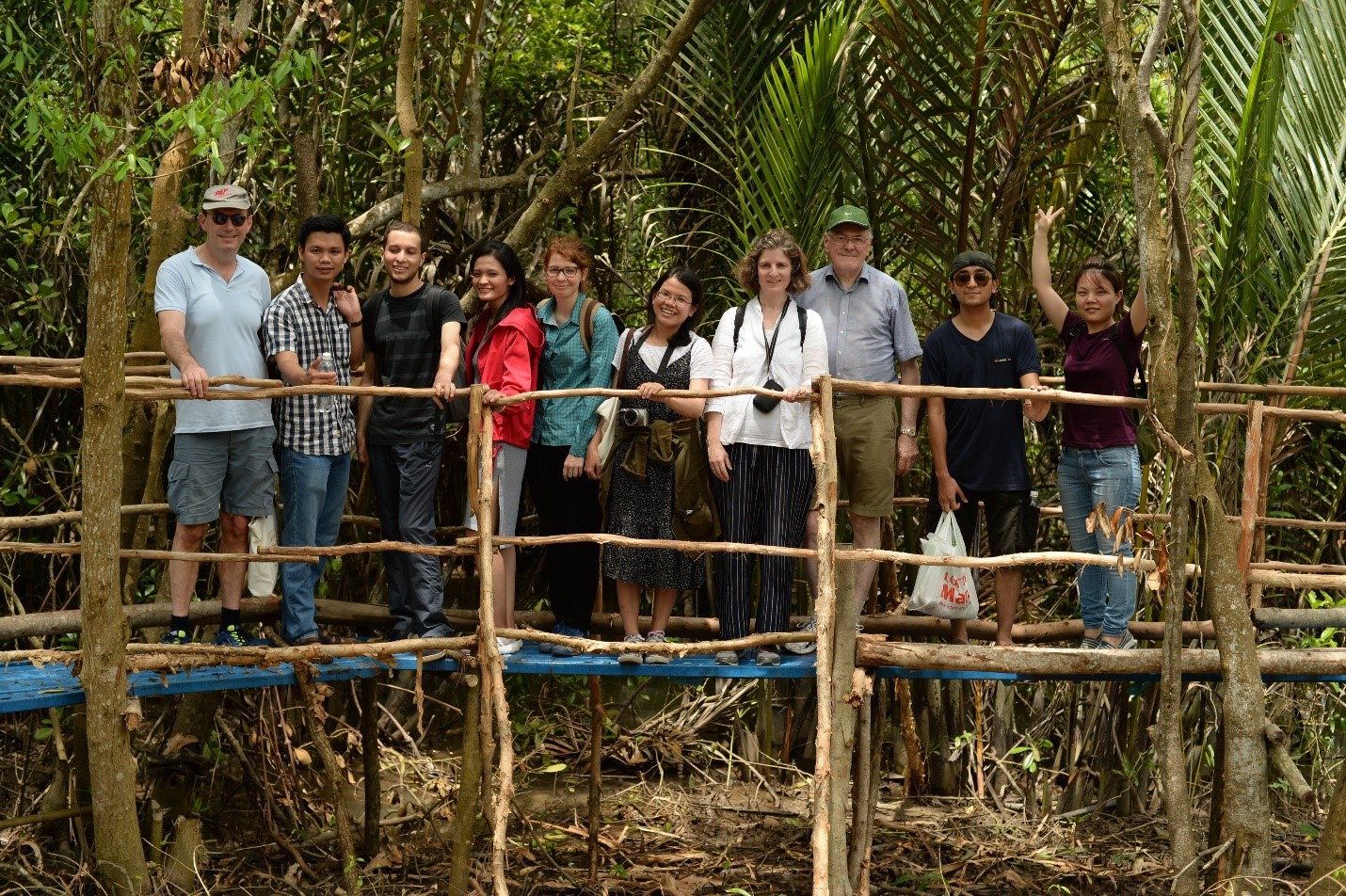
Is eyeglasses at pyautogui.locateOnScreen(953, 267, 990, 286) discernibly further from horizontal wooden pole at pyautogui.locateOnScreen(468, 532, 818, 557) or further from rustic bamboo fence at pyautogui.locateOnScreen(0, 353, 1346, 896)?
horizontal wooden pole at pyautogui.locateOnScreen(468, 532, 818, 557)

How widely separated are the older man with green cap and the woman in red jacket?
103 cm

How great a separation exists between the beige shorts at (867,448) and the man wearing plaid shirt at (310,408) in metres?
1.79

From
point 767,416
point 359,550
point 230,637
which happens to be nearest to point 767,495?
point 767,416

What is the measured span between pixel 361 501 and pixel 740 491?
2.40 m

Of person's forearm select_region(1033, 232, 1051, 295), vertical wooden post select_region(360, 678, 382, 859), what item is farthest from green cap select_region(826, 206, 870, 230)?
vertical wooden post select_region(360, 678, 382, 859)

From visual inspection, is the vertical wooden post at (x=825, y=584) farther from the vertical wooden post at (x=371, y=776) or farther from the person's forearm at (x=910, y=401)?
the vertical wooden post at (x=371, y=776)

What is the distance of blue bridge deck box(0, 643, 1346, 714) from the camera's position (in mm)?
5012

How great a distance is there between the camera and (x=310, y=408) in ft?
17.3

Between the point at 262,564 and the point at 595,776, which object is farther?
the point at 595,776

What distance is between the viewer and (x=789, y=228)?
20.5ft

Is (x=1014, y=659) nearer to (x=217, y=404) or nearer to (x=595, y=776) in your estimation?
(x=595, y=776)

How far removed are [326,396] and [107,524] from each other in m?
0.94

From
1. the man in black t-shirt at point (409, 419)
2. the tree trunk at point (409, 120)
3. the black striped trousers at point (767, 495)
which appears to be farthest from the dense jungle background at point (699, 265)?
the black striped trousers at point (767, 495)

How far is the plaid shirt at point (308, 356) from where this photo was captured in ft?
17.3
